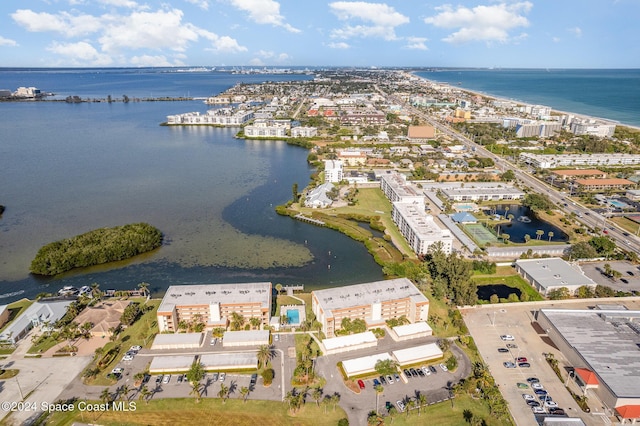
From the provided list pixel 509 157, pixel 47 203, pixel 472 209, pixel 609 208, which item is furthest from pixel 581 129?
pixel 47 203

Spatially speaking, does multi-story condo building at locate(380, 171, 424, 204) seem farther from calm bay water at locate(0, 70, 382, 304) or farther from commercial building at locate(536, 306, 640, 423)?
commercial building at locate(536, 306, 640, 423)

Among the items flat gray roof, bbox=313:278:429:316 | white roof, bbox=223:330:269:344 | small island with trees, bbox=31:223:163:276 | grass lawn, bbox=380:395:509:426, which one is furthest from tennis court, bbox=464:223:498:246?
small island with trees, bbox=31:223:163:276

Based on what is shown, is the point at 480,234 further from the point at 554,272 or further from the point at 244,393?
the point at 244,393

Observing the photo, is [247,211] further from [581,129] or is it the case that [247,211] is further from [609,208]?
[581,129]

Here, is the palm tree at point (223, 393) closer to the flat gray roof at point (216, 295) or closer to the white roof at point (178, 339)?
the white roof at point (178, 339)

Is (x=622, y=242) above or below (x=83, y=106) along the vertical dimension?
below

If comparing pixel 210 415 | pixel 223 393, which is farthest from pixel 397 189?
pixel 210 415

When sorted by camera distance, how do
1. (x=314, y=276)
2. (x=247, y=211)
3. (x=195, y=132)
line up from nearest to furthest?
(x=314, y=276) → (x=247, y=211) → (x=195, y=132)

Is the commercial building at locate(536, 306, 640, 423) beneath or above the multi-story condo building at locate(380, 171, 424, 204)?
beneath

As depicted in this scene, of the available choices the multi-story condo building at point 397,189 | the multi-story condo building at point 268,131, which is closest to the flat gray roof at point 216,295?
the multi-story condo building at point 397,189
